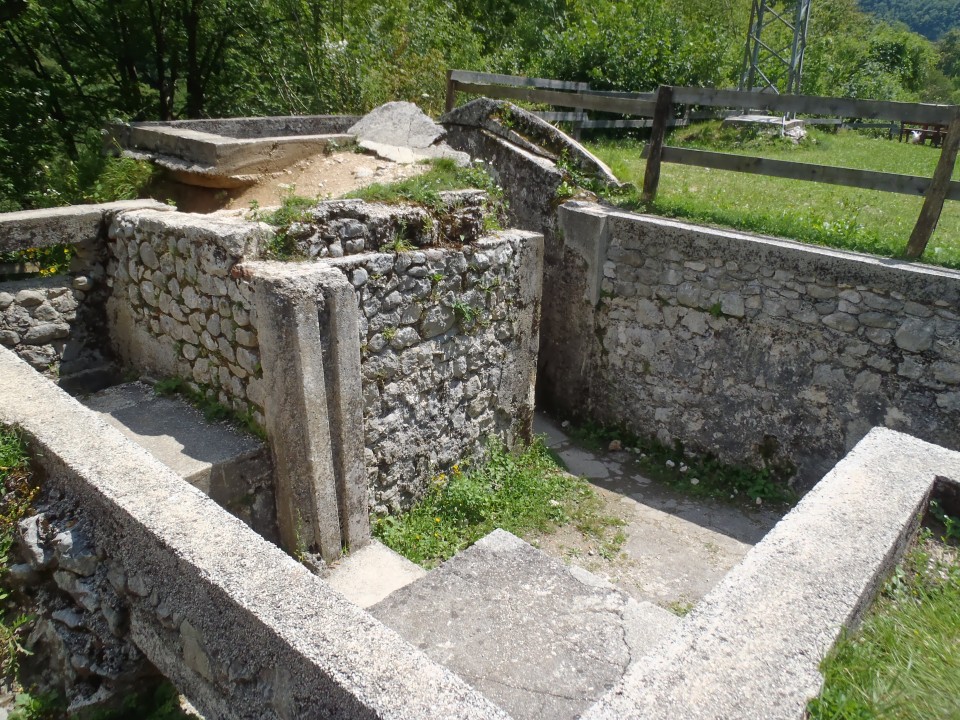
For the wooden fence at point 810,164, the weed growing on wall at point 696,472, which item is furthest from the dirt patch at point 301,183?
the weed growing on wall at point 696,472

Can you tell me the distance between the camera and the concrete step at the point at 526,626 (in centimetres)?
255

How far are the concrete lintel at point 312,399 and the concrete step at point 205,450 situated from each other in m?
0.11

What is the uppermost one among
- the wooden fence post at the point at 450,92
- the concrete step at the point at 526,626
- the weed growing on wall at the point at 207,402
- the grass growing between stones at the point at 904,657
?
the wooden fence post at the point at 450,92

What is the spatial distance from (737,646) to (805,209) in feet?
18.4

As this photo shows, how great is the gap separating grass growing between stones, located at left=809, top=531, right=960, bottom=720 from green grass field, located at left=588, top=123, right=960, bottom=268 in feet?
11.8

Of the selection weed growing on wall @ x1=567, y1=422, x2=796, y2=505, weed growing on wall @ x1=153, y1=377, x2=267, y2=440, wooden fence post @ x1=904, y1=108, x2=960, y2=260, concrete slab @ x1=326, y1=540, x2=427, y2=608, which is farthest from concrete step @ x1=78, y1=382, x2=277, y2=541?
wooden fence post @ x1=904, y1=108, x2=960, y2=260

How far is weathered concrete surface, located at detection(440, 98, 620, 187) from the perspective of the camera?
22.2 feet

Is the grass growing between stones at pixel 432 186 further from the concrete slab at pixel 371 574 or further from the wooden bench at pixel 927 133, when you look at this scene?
the wooden bench at pixel 927 133

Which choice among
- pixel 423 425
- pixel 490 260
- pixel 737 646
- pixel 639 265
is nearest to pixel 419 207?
pixel 490 260

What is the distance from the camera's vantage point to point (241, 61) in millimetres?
10891

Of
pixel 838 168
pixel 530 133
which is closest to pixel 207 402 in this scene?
pixel 530 133

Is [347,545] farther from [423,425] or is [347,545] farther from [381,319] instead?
[381,319]

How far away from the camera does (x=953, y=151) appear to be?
4914 mm

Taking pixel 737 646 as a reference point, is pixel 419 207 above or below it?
above
